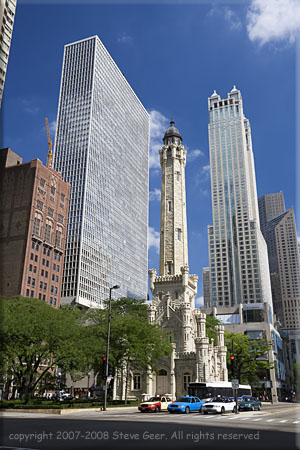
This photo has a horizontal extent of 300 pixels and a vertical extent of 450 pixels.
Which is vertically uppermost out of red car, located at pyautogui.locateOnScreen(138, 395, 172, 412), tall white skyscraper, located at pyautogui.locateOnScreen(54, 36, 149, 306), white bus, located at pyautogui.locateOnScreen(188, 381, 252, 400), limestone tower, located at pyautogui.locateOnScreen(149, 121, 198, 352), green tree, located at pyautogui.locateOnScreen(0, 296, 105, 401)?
tall white skyscraper, located at pyautogui.locateOnScreen(54, 36, 149, 306)

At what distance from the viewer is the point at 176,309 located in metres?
67.1

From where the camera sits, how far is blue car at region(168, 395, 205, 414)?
35.2 metres

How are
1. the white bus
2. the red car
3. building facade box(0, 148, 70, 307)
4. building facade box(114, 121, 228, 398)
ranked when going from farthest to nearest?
building facade box(0, 148, 70, 307), building facade box(114, 121, 228, 398), the white bus, the red car

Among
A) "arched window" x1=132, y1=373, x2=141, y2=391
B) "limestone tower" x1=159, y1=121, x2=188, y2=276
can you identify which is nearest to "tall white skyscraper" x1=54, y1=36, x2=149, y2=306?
"limestone tower" x1=159, y1=121, x2=188, y2=276

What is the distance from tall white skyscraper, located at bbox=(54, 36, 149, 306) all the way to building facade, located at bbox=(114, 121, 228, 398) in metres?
61.2

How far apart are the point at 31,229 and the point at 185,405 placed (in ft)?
243

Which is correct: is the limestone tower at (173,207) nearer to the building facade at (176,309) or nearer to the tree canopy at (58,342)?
the building facade at (176,309)

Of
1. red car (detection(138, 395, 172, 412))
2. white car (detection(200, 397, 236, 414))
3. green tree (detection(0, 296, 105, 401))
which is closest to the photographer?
white car (detection(200, 397, 236, 414))

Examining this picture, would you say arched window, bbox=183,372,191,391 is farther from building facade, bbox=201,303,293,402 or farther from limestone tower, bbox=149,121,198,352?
building facade, bbox=201,303,293,402

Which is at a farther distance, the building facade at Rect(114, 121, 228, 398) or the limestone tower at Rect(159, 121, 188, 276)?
the limestone tower at Rect(159, 121, 188, 276)

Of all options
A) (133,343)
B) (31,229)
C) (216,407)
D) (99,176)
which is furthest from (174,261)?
(99,176)

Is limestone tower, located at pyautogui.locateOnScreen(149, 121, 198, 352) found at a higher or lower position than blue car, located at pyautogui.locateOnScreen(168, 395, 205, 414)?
higher

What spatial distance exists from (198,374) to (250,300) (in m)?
135

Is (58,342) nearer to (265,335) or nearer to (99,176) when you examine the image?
(265,335)
